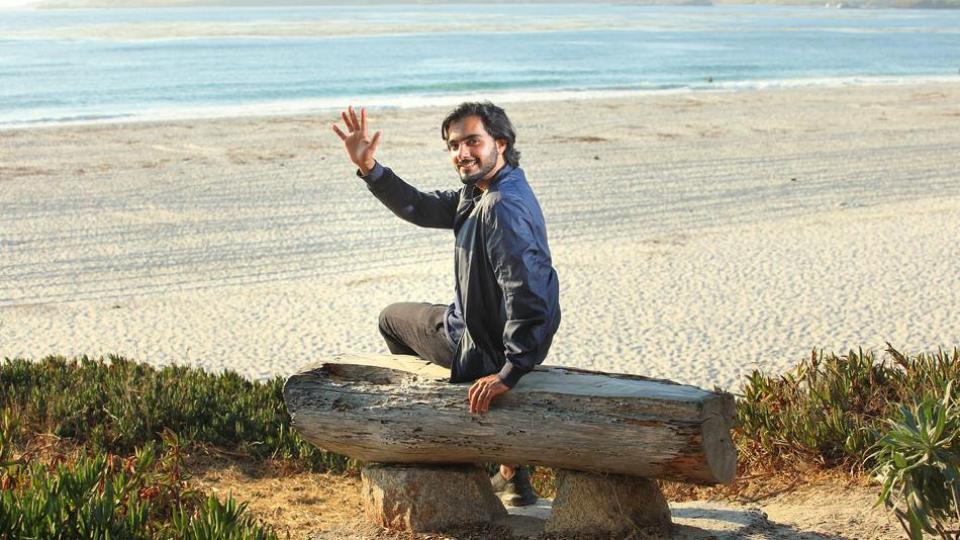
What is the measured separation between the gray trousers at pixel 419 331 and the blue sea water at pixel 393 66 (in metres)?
25.8

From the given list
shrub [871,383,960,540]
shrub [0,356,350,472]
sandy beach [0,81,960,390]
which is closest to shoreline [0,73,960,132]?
sandy beach [0,81,960,390]

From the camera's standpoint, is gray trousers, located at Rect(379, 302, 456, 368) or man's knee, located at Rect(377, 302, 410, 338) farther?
man's knee, located at Rect(377, 302, 410, 338)

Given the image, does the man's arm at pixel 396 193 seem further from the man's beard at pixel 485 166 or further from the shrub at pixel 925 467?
the shrub at pixel 925 467

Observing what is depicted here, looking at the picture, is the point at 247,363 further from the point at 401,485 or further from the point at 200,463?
the point at 401,485

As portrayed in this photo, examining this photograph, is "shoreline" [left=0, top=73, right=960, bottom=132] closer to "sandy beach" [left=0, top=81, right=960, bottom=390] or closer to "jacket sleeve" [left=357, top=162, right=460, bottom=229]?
"sandy beach" [left=0, top=81, right=960, bottom=390]

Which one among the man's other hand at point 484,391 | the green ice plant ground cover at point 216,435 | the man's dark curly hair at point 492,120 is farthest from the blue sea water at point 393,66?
the man's other hand at point 484,391

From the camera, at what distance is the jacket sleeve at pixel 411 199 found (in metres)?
5.43

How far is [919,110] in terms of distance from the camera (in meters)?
28.2

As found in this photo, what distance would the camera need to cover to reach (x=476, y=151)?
4957 mm

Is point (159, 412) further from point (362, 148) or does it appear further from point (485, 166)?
point (485, 166)

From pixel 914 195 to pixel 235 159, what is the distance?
425 inches

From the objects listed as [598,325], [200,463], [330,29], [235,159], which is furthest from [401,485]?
[330,29]

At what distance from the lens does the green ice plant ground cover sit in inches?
168

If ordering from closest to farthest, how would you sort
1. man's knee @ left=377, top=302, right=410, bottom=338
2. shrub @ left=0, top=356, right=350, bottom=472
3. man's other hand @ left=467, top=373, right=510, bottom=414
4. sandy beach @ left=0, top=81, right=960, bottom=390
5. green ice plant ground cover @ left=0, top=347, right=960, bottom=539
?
green ice plant ground cover @ left=0, top=347, right=960, bottom=539 → man's other hand @ left=467, top=373, right=510, bottom=414 → man's knee @ left=377, top=302, right=410, bottom=338 → shrub @ left=0, top=356, right=350, bottom=472 → sandy beach @ left=0, top=81, right=960, bottom=390
